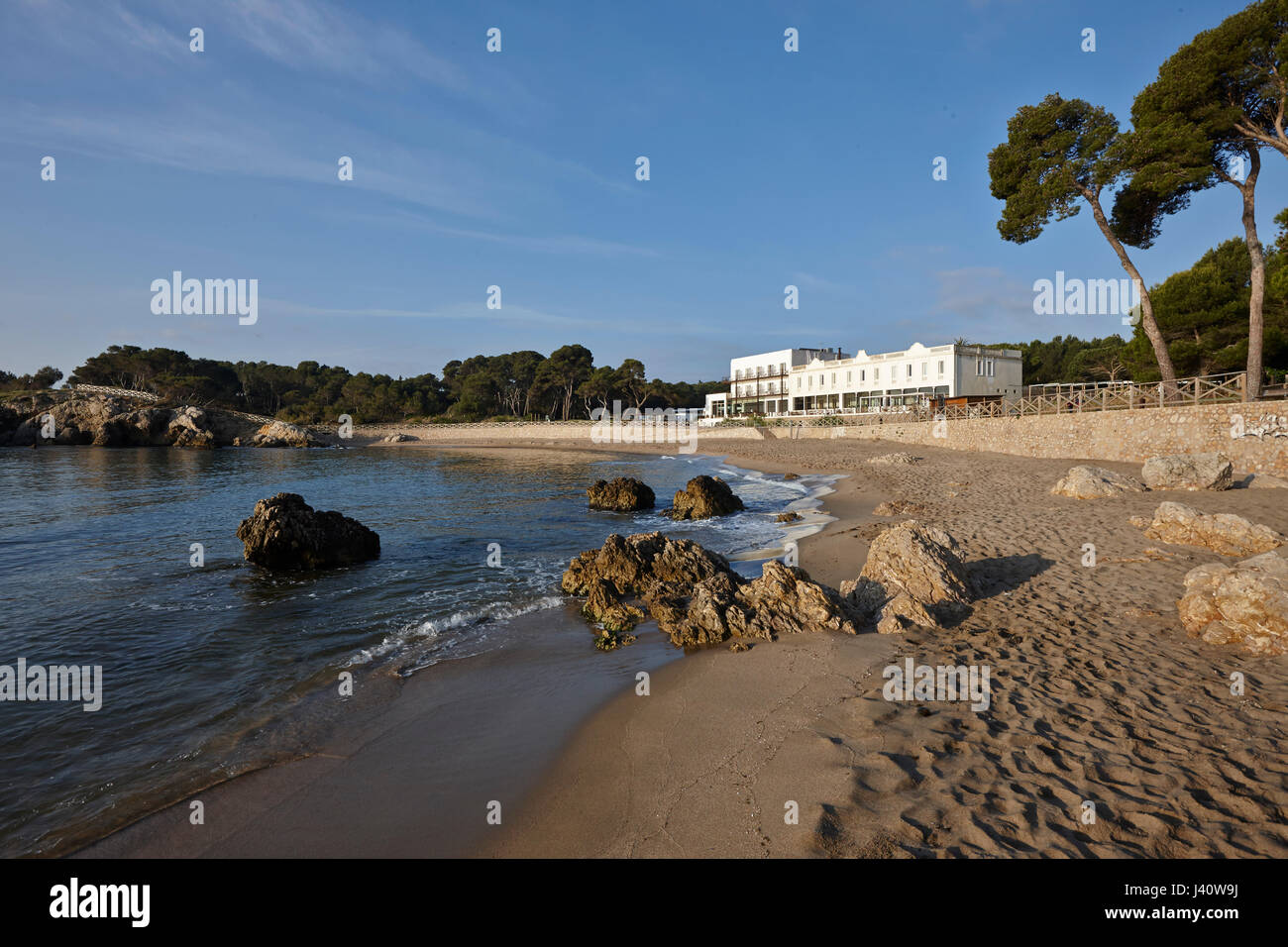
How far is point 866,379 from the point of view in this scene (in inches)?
2621

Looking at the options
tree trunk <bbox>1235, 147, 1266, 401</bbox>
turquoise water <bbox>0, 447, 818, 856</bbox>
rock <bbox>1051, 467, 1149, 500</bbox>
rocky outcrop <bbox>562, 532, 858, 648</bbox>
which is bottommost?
turquoise water <bbox>0, 447, 818, 856</bbox>

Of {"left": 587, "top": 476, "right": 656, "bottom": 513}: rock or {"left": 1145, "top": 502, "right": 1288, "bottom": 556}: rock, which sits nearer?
{"left": 1145, "top": 502, "right": 1288, "bottom": 556}: rock

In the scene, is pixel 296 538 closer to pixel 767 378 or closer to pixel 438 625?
pixel 438 625

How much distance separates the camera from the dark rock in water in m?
12.9

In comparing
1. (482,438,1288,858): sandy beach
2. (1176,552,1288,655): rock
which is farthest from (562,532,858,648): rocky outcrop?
(1176,552,1288,655): rock

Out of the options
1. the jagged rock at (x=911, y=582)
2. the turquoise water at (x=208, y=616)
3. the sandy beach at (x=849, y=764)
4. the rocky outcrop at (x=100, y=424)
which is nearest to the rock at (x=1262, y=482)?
the sandy beach at (x=849, y=764)

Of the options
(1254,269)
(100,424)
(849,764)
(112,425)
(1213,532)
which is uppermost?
(1254,269)

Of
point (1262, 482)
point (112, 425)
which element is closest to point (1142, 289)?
point (1262, 482)

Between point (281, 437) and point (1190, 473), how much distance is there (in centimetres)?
8553

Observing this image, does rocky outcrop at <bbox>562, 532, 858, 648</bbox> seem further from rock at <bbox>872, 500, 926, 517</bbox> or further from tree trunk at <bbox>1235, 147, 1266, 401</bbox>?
tree trunk at <bbox>1235, 147, 1266, 401</bbox>

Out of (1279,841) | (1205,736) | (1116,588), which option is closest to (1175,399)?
(1116,588)

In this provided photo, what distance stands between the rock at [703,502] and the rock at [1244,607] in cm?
1270

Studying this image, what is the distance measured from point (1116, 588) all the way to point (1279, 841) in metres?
5.91

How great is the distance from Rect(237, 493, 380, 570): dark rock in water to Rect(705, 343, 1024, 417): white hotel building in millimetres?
45870
